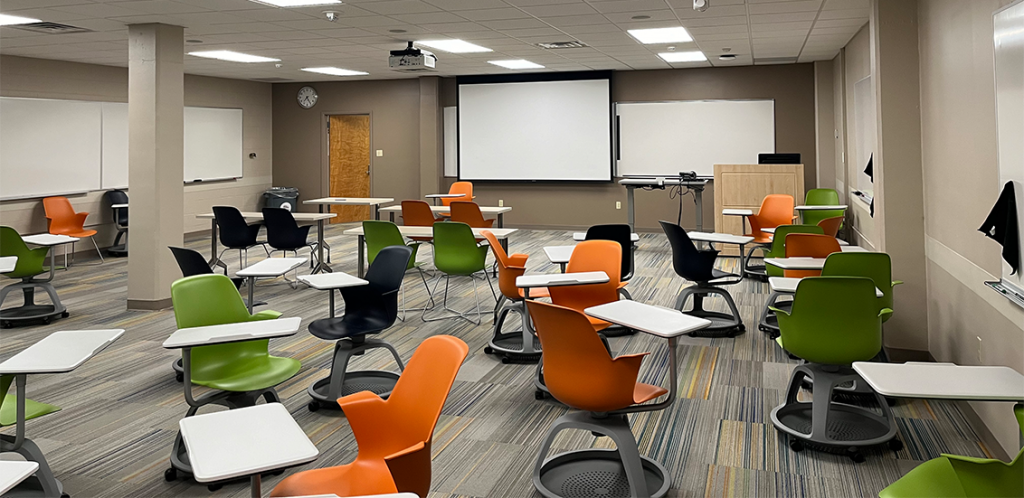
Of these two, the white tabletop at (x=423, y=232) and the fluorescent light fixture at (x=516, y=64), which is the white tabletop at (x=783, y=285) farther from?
the fluorescent light fixture at (x=516, y=64)

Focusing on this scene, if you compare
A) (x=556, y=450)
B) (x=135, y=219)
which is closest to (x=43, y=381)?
(x=135, y=219)

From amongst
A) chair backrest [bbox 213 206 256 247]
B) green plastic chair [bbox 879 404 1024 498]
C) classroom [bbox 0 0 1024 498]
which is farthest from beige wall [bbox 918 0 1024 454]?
chair backrest [bbox 213 206 256 247]

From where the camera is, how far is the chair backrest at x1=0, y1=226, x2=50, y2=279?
6438mm

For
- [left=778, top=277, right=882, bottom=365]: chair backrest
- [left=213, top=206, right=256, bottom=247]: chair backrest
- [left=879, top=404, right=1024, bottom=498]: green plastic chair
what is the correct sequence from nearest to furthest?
1. [left=879, top=404, right=1024, bottom=498]: green plastic chair
2. [left=778, top=277, right=882, bottom=365]: chair backrest
3. [left=213, top=206, right=256, bottom=247]: chair backrest

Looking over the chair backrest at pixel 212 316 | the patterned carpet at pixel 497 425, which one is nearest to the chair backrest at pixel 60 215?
the patterned carpet at pixel 497 425

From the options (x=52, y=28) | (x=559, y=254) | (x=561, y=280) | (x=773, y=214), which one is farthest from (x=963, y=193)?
(x=52, y=28)

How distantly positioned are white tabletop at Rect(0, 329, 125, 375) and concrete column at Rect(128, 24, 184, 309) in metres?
4.40

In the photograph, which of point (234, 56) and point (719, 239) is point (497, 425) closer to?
point (719, 239)

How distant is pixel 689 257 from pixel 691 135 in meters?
6.95

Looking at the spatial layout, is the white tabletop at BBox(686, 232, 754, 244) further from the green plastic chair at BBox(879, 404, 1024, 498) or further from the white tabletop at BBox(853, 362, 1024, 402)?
the green plastic chair at BBox(879, 404, 1024, 498)

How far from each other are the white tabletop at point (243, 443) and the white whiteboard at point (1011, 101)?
2.98 m

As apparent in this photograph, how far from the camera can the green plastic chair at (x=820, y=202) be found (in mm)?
8758

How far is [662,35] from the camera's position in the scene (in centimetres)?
872

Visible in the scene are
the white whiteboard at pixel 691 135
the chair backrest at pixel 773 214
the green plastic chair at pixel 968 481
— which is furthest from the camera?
the white whiteboard at pixel 691 135
